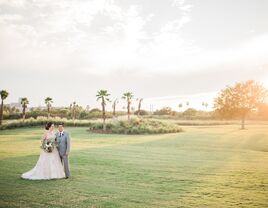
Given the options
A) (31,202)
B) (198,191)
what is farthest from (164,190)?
(31,202)

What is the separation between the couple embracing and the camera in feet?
51.1

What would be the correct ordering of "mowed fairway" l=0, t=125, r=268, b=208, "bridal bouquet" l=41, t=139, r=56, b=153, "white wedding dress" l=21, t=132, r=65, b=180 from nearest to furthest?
1. "mowed fairway" l=0, t=125, r=268, b=208
2. "white wedding dress" l=21, t=132, r=65, b=180
3. "bridal bouquet" l=41, t=139, r=56, b=153

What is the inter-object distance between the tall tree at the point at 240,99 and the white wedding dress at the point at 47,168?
6614cm

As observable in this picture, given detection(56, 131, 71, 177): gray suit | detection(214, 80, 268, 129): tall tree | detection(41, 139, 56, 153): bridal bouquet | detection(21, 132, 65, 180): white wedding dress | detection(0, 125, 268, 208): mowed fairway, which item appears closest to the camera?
detection(0, 125, 268, 208): mowed fairway

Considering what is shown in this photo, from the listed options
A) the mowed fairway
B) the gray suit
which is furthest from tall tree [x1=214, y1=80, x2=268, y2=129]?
the gray suit

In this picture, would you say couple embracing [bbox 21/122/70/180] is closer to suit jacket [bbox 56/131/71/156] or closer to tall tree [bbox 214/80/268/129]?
suit jacket [bbox 56/131/71/156]

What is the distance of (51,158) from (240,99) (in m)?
68.5

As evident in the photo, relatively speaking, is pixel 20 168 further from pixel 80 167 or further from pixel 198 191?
pixel 198 191

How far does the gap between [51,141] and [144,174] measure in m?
5.07

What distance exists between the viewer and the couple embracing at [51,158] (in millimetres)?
15577

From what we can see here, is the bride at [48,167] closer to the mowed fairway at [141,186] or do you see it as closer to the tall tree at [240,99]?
the mowed fairway at [141,186]

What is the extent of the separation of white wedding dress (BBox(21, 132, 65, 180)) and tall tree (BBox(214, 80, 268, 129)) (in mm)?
66137

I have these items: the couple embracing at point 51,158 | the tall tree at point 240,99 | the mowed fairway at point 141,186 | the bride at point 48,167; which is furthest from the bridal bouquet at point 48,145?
the tall tree at point 240,99

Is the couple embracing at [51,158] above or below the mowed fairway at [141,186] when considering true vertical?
above
